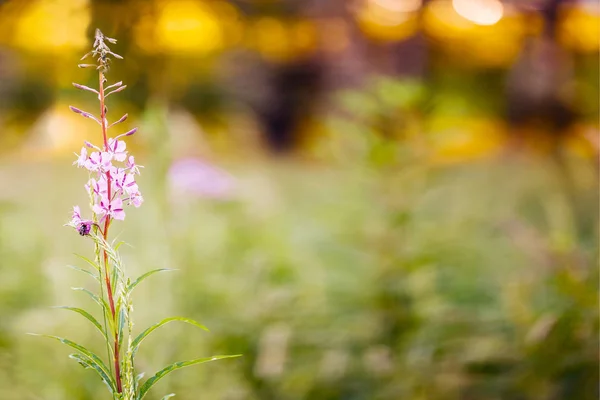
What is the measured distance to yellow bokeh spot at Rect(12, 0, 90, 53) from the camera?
1.04 m

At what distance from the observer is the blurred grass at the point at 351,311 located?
3.78 feet

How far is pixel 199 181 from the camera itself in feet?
5.22

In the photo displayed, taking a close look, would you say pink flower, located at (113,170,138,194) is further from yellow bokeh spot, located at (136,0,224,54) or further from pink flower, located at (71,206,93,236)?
yellow bokeh spot, located at (136,0,224,54)

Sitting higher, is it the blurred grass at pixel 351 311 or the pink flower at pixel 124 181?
the blurred grass at pixel 351 311

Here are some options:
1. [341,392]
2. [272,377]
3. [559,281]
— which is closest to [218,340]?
[272,377]

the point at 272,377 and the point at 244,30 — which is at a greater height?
the point at 244,30

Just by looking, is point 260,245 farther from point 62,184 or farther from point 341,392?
point 341,392

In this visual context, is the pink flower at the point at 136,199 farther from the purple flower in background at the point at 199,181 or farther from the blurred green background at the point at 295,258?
the purple flower in background at the point at 199,181

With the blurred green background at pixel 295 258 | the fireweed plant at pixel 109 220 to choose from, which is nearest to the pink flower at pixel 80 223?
the fireweed plant at pixel 109 220

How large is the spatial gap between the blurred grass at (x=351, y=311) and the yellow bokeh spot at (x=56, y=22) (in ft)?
0.81

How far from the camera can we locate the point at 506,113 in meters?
4.70

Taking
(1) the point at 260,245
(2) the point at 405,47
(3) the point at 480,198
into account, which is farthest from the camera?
(3) the point at 480,198

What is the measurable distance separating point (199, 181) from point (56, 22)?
519 millimetres

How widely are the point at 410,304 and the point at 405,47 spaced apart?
1665mm
